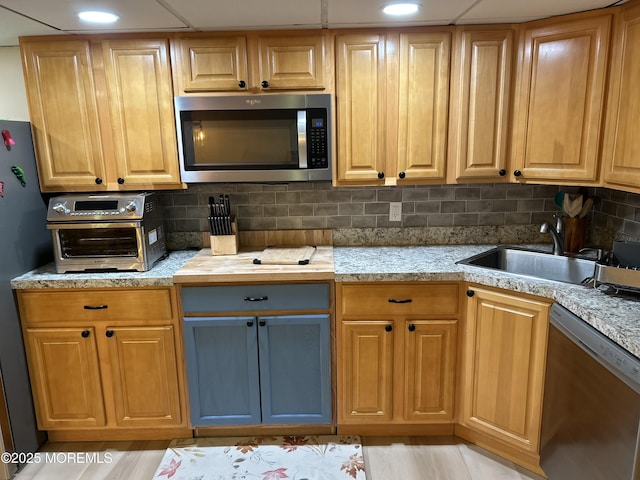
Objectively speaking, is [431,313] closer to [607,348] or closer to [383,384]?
[383,384]

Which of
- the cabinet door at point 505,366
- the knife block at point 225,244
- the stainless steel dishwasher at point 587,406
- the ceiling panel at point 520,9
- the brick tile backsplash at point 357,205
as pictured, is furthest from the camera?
the brick tile backsplash at point 357,205

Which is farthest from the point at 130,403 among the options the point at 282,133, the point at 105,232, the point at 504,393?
the point at 504,393

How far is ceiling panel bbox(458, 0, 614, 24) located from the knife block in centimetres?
160

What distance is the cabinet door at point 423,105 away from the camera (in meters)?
2.17

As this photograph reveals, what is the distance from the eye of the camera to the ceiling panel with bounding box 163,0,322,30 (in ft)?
5.81

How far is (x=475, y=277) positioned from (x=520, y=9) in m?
1.20

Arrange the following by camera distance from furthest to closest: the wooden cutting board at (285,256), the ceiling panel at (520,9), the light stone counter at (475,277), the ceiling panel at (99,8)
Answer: the wooden cutting board at (285,256) → the ceiling panel at (520,9) → the ceiling panel at (99,8) → the light stone counter at (475,277)

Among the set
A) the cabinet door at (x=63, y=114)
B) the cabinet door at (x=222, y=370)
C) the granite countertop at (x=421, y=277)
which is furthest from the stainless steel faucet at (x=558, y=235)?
the cabinet door at (x=63, y=114)

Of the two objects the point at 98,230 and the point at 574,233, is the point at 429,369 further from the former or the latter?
the point at 98,230

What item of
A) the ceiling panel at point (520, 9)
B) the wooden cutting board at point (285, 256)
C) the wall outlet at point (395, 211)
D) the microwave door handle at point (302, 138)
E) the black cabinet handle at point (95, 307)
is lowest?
the black cabinet handle at point (95, 307)

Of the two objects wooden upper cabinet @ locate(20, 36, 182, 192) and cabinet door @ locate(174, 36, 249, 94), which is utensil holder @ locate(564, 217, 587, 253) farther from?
wooden upper cabinet @ locate(20, 36, 182, 192)

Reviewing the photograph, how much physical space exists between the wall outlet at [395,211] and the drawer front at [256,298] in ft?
2.43

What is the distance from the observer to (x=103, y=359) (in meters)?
2.24

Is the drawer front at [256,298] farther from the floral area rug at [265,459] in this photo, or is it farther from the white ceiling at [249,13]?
the white ceiling at [249,13]
